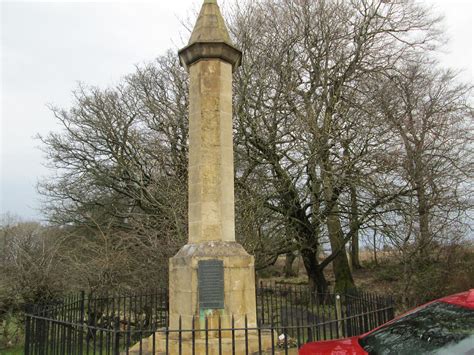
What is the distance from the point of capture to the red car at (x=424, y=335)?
8.90 ft

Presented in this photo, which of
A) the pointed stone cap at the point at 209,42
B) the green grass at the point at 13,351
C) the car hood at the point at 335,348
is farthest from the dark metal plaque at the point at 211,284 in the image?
the green grass at the point at 13,351

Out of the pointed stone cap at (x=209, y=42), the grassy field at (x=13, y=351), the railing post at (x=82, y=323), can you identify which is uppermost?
the pointed stone cap at (x=209, y=42)

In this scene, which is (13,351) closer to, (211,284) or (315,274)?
(211,284)

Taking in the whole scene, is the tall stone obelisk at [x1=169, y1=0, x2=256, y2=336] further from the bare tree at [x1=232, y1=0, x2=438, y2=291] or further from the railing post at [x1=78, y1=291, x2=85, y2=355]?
the bare tree at [x1=232, y1=0, x2=438, y2=291]

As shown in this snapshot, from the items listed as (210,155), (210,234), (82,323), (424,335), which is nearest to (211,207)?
(210,234)

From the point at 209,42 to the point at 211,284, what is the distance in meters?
3.83

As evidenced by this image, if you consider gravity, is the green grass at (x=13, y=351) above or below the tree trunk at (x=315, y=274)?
below

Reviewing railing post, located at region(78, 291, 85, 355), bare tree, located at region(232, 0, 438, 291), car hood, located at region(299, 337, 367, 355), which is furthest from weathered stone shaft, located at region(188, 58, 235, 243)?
bare tree, located at region(232, 0, 438, 291)

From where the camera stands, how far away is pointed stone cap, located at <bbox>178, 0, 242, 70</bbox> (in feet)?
21.8

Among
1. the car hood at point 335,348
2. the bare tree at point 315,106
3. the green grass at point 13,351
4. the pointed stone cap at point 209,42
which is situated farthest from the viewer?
the bare tree at point 315,106

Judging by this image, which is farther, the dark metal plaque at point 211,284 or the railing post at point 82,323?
the dark metal plaque at point 211,284

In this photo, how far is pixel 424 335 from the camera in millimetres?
2984

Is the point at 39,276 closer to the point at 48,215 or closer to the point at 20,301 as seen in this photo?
the point at 20,301

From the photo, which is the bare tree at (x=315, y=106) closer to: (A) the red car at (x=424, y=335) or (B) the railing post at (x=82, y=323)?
(B) the railing post at (x=82, y=323)
